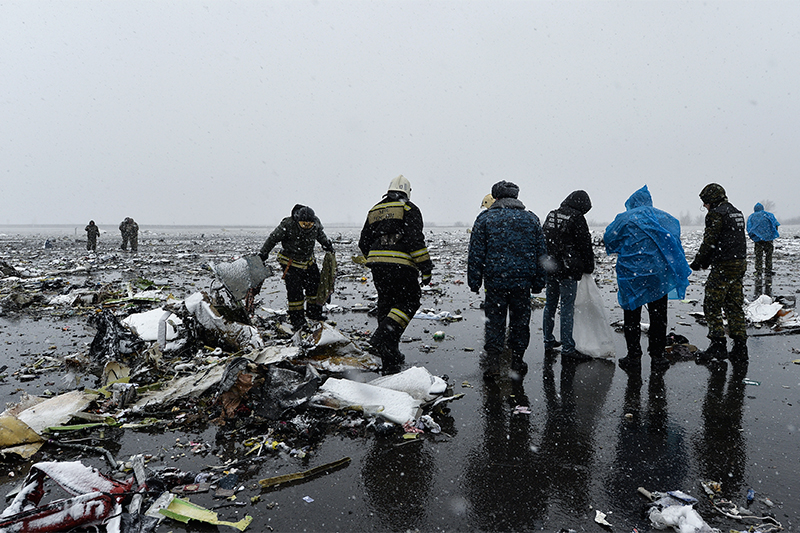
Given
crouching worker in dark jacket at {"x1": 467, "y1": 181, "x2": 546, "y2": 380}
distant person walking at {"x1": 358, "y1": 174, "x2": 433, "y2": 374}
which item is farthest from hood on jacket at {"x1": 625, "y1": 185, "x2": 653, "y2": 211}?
distant person walking at {"x1": 358, "y1": 174, "x2": 433, "y2": 374}

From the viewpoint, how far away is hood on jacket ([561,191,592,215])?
449 centimetres

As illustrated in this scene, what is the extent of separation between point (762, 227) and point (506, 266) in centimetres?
940

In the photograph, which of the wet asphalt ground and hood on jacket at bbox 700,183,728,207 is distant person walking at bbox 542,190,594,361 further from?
hood on jacket at bbox 700,183,728,207

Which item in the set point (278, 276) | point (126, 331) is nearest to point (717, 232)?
point (126, 331)

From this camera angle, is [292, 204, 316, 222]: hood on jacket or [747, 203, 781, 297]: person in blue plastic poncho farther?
[747, 203, 781, 297]: person in blue plastic poncho

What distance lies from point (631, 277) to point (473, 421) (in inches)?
95.8

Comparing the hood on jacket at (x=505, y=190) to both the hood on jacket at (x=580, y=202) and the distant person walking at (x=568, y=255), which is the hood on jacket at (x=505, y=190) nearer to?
the distant person walking at (x=568, y=255)

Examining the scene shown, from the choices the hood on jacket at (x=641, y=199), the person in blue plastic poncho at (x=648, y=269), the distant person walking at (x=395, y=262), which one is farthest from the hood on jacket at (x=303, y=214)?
the hood on jacket at (x=641, y=199)

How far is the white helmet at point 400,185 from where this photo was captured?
428 centimetres

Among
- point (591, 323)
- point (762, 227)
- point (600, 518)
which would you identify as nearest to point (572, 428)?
point (600, 518)

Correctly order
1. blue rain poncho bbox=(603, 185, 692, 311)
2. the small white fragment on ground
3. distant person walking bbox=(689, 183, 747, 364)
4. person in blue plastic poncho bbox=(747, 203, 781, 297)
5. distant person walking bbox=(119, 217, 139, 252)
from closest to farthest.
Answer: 1. the small white fragment on ground
2. blue rain poncho bbox=(603, 185, 692, 311)
3. distant person walking bbox=(689, 183, 747, 364)
4. person in blue plastic poncho bbox=(747, 203, 781, 297)
5. distant person walking bbox=(119, 217, 139, 252)

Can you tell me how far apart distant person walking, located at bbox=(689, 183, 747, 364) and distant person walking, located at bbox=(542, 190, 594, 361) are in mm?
1217

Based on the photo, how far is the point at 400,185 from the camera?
169 inches

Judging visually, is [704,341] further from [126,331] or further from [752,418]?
[126,331]
